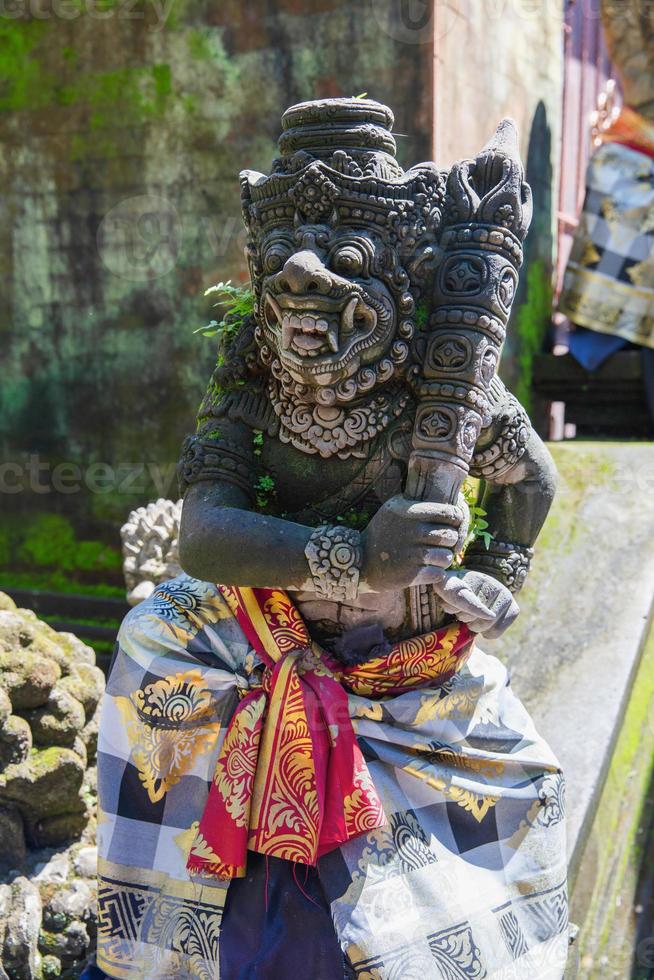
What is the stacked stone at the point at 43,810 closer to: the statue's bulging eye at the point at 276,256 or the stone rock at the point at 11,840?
the stone rock at the point at 11,840

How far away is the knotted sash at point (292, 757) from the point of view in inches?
85.2

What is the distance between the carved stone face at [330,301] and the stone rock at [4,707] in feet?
4.78

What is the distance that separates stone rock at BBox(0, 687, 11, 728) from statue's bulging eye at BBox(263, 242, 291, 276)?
1563 mm

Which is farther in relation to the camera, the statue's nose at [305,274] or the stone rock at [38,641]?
the stone rock at [38,641]

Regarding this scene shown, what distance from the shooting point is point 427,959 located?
2.11m

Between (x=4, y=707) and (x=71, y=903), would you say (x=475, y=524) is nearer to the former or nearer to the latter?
(x=4, y=707)

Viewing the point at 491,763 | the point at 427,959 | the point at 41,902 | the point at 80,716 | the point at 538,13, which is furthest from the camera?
the point at 538,13

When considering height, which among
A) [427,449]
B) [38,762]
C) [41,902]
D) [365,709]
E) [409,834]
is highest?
[427,449]

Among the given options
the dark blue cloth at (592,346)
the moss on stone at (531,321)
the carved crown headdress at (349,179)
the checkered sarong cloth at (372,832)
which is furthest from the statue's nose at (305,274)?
the dark blue cloth at (592,346)

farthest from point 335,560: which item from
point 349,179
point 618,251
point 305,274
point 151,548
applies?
point 618,251

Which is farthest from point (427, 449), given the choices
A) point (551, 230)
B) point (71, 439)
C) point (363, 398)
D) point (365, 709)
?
point (551, 230)

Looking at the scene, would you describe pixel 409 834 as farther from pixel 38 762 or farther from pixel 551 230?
pixel 551 230

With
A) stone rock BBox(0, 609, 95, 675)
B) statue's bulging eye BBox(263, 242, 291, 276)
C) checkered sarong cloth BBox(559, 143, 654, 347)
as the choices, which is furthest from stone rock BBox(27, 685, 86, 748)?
checkered sarong cloth BBox(559, 143, 654, 347)

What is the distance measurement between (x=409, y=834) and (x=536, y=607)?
66.5 inches
